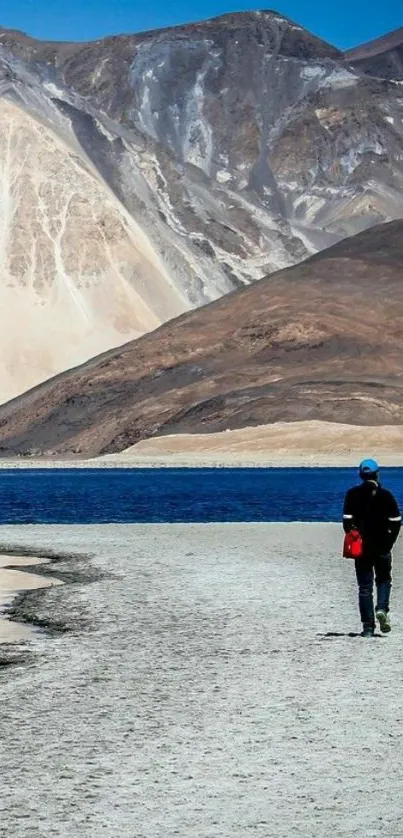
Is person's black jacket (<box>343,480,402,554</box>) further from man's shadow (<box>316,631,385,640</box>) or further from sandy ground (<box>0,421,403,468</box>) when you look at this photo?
sandy ground (<box>0,421,403,468</box>)

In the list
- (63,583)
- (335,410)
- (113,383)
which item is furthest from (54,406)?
(63,583)

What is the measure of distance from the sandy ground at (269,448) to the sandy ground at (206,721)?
314 ft

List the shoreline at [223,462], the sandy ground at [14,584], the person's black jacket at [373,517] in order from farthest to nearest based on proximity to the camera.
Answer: the shoreline at [223,462] → the sandy ground at [14,584] → the person's black jacket at [373,517]

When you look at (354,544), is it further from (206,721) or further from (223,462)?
(223,462)

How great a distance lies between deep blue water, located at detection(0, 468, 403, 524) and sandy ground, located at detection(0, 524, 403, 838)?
31864 mm

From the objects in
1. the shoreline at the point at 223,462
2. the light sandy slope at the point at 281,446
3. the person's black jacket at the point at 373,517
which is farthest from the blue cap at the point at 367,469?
the light sandy slope at the point at 281,446

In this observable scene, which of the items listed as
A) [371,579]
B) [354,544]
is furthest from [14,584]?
[354,544]

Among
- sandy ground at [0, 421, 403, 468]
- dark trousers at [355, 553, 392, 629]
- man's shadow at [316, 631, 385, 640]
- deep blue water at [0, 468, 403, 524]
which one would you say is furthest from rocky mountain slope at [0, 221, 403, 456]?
dark trousers at [355, 553, 392, 629]

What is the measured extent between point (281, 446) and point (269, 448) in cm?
125

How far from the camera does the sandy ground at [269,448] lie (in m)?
121

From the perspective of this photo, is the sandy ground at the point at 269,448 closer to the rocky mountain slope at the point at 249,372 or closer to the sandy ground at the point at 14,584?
the rocky mountain slope at the point at 249,372

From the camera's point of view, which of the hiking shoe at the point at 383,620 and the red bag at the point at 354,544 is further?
the hiking shoe at the point at 383,620

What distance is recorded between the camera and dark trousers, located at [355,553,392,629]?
57.3 feet

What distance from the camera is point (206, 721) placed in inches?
515
